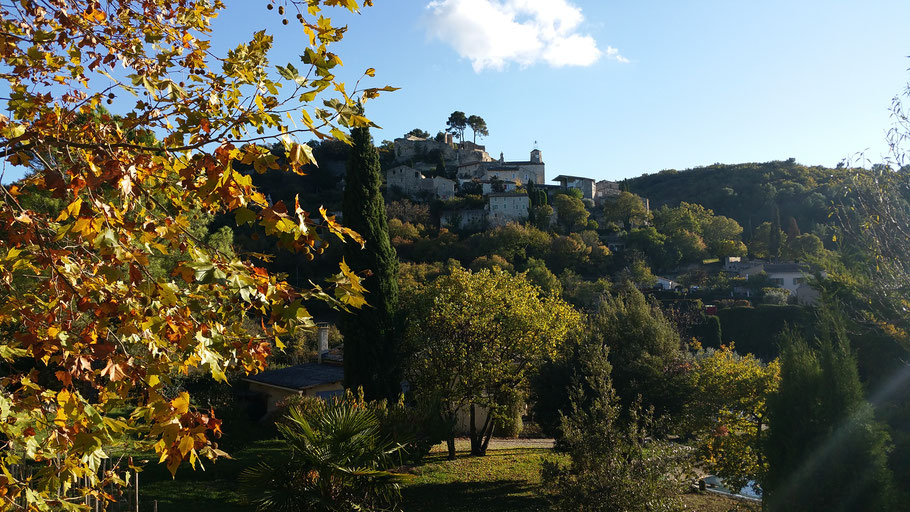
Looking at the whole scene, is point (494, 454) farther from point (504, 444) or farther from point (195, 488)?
point (195, 488)

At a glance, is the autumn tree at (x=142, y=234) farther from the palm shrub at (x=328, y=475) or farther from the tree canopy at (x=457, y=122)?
the tree canopy at (x=457, y=122)

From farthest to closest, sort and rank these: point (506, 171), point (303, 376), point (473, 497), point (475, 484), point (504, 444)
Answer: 1. point (506, 171)
2. point (303, 376)
3. point (504, 444)
4. point (475, 484)
5. point (473, 497)

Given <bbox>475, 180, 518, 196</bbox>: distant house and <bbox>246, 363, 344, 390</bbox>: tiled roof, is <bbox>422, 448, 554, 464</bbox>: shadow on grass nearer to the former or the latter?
<bbox>246, 363, 344, 390</bbox>: tiled roof

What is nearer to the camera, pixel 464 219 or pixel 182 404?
pixel 182 404

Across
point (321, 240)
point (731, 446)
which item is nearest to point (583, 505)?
point (731, 446)

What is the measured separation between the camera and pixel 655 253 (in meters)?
70.9

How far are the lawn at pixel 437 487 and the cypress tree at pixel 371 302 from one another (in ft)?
10.3

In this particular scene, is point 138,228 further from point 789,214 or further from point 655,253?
point 789,214

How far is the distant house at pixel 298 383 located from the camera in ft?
66.5

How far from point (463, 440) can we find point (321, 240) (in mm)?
19681

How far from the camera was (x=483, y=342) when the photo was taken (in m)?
16.9

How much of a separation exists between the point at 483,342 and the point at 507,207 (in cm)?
6319

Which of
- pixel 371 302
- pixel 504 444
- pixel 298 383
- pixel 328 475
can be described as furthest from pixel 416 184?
pixel 328 475

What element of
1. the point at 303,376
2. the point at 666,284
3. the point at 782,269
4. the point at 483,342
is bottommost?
the point at 303,376
